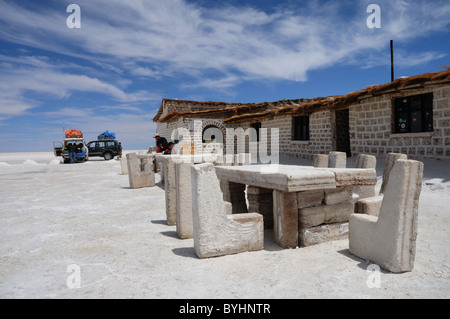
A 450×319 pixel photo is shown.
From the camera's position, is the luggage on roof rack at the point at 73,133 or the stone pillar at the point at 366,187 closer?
the stone pillar at the point at 366,187

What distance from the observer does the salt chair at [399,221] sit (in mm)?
2504

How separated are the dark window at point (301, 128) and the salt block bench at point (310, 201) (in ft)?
32.2

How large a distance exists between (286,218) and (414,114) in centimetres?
758

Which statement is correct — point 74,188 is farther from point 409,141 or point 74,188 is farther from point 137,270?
point 409,141

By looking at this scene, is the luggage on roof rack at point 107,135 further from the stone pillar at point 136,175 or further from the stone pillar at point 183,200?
the stone pillar at point 183,200

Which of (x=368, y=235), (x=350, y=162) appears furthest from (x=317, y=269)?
(x=350, y=162)

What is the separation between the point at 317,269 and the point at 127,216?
342 cm

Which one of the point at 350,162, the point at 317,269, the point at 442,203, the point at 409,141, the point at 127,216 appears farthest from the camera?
the point at 350,162

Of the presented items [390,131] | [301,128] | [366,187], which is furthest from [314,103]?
[366,187]

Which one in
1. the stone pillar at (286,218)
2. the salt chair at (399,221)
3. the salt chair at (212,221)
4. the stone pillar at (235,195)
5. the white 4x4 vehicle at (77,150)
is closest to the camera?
the salt chair at (399,221)

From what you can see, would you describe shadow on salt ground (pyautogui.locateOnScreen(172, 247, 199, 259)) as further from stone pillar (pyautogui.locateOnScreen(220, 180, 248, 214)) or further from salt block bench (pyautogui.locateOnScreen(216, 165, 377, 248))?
stone pillar (pyautogui.locateOnScreen(220, 180, 248, 214))

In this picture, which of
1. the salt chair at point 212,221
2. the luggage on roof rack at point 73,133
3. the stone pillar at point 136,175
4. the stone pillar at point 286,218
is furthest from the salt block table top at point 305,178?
the luggage on roof rack at point 73,133
